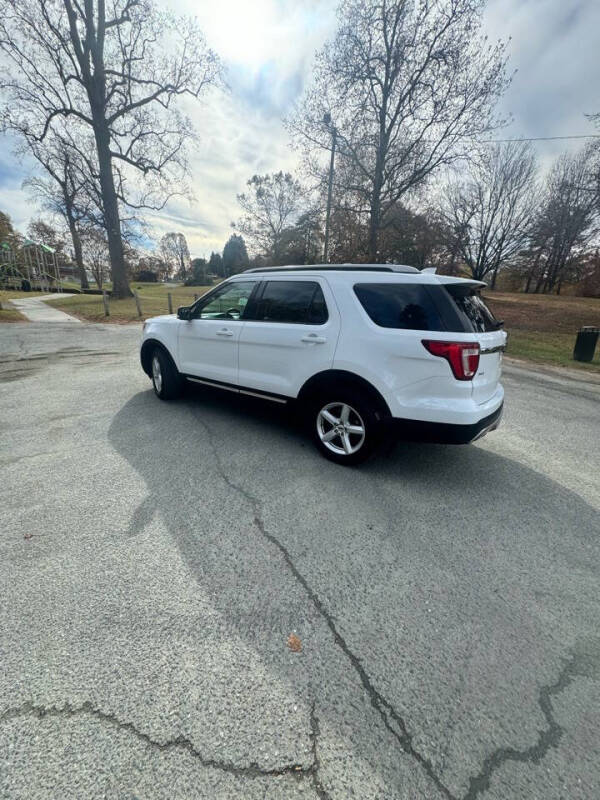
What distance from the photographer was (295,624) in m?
1.85

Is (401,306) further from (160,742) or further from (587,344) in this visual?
(587,344)

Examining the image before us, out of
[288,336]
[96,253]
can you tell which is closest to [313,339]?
[288,336]

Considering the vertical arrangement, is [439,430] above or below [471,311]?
below

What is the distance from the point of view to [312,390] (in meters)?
3.54

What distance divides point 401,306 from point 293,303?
3.98 ft

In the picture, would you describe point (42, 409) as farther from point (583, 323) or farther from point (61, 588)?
point (583, 323)

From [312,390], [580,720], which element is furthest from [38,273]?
[580,720]

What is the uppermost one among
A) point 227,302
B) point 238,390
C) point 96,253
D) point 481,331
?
point 96,253

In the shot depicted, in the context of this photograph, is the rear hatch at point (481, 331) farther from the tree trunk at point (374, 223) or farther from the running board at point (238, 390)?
the tree trunk at point (374, 223)

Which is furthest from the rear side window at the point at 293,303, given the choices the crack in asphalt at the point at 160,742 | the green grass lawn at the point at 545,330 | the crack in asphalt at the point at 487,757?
the green grass lawn at the point at 545,330

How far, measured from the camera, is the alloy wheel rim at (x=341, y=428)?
3.35 m

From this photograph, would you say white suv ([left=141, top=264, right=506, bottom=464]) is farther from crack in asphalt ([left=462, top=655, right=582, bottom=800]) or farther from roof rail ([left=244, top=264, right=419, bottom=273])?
crack in asphalt ([left=462, top=655, right=582, bottom=800])

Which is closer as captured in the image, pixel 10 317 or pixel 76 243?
pixel 10 317

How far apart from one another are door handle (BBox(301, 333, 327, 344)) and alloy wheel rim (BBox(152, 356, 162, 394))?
2692mm
